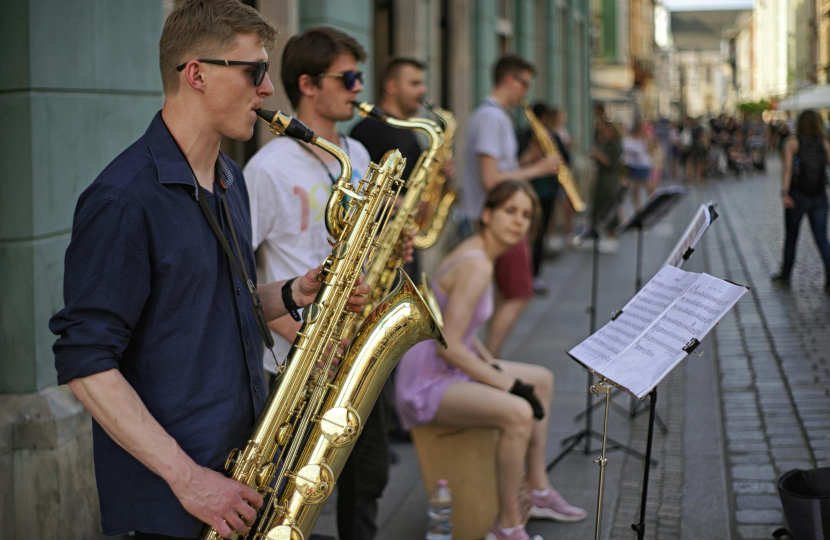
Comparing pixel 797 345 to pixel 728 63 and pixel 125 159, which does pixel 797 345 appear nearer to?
pixel 125 159

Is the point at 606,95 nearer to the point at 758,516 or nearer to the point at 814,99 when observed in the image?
the point at 814,99

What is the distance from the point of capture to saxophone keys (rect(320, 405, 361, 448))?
7.82ft

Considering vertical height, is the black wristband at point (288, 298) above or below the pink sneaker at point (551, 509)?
above

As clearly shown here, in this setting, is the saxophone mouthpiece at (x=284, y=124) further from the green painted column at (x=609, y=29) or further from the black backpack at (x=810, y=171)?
the green painted column at (x=609, y=29)

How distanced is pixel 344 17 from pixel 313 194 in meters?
3.75

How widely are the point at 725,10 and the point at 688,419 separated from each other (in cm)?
13785

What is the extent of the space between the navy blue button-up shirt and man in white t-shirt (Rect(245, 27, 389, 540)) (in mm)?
1097

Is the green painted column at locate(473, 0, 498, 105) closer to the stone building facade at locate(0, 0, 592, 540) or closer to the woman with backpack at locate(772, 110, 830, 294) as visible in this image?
the woman with backpack at locate(772, 110, 830, 294)

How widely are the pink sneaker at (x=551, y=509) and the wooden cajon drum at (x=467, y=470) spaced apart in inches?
15.3

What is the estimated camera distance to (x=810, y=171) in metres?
9.46

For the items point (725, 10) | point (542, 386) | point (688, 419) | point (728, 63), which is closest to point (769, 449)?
point (688, 419)

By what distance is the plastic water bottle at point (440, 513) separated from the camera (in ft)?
12.6

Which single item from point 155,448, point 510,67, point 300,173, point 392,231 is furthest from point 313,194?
point 510,67

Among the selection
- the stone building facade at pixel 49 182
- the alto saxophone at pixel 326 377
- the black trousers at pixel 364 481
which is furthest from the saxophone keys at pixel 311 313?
the stone building facade at pixel 49 182
